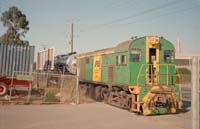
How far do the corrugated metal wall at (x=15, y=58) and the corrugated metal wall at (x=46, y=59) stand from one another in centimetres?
328

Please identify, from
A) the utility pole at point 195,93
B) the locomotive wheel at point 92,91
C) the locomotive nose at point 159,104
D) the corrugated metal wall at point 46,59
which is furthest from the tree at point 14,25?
the utility pole at point 195,93

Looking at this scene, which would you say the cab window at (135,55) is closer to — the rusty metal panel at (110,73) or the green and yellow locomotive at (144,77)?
the green and yellow locomotive at (144,77)

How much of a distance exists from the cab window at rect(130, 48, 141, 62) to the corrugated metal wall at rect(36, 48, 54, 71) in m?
9.85

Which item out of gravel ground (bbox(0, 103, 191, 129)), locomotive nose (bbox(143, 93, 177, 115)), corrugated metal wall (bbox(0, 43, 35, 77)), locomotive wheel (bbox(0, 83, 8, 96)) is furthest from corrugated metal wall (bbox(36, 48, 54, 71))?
locomotive nose (bbox(143, 93, 177, 115))

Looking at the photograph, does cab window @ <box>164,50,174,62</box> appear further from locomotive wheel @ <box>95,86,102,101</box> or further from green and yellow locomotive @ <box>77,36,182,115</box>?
locomotive wheel @ <box>95,86,102,101</box>

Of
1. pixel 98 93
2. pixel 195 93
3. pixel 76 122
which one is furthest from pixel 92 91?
pixel 195 93

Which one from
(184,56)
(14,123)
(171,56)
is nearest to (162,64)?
(171,56)

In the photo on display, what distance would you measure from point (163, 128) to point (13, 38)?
115 feet

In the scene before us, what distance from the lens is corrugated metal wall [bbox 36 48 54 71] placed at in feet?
75.0

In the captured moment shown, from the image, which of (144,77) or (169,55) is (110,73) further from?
(169,55)

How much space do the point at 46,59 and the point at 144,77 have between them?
12.2 meters

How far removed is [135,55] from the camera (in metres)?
14.2

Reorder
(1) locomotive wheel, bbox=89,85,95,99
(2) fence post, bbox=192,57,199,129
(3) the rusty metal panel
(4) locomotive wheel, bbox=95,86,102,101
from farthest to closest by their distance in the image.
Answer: (1) locomotive wheel, bbox=89,85,95,99, (4) locomotive wheel, bbox=95,86,102,101, (3) the rusty metal panel, (2) fence post, bbox=192,57,199,129

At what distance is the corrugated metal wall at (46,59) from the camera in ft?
75.0
